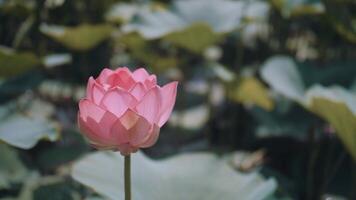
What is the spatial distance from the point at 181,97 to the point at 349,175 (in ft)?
1.83

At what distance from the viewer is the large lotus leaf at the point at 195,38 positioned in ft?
5.19

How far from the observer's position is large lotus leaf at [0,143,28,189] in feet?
4.40

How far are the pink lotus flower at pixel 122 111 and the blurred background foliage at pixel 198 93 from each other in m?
0.40

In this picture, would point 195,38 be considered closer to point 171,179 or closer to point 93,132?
point 171,179

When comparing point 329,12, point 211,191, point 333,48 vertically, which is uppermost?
point 333,48

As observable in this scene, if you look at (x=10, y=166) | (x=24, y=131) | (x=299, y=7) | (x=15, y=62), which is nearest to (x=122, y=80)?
(x=24, y=131)

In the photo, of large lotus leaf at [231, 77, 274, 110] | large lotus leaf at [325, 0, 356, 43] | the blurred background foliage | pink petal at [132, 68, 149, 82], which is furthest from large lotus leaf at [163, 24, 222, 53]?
pink petal at [132, 68, 149, 82]

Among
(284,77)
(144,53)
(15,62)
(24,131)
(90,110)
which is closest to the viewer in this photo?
(90,110)

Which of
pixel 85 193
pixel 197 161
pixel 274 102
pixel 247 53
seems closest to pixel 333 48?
pixel 247 53

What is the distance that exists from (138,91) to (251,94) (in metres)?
0.93

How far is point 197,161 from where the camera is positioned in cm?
135

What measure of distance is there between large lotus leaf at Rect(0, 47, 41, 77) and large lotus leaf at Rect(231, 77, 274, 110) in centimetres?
49

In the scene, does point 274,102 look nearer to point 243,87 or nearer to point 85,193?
point 243,87

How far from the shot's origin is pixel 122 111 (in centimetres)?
79
